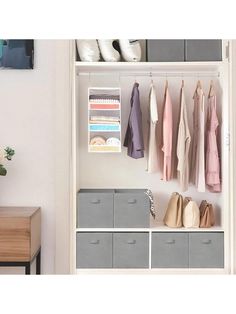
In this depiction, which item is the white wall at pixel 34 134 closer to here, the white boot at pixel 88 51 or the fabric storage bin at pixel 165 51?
the white boot at pixel 88 51

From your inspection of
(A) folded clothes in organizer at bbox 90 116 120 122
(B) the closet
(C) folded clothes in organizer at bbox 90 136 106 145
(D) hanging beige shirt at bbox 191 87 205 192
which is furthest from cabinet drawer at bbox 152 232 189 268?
(A) folded clothes in organizer at bbox 90 116 120 122

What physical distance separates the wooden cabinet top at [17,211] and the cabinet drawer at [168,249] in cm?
81

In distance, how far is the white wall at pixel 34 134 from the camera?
9.78 feet

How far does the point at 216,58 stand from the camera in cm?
313

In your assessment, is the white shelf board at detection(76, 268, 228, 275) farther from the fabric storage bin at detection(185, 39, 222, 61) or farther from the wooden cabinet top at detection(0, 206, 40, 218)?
the fabric storage bin at detection(185, 39, 222, 61)

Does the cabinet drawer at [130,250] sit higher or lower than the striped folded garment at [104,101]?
lower

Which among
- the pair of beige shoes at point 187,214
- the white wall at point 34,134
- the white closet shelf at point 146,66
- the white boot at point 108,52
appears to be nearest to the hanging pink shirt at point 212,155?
the pair of beige shoes at point 187,214

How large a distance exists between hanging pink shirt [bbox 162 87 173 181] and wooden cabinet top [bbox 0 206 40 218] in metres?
0.89

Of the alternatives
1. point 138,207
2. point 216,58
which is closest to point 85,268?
point 138,207

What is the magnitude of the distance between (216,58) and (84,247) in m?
1.51

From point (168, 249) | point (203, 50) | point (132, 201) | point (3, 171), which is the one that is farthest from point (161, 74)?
point (3, 171)

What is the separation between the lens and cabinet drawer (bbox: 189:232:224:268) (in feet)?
10.1

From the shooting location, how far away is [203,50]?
3.13 metres
